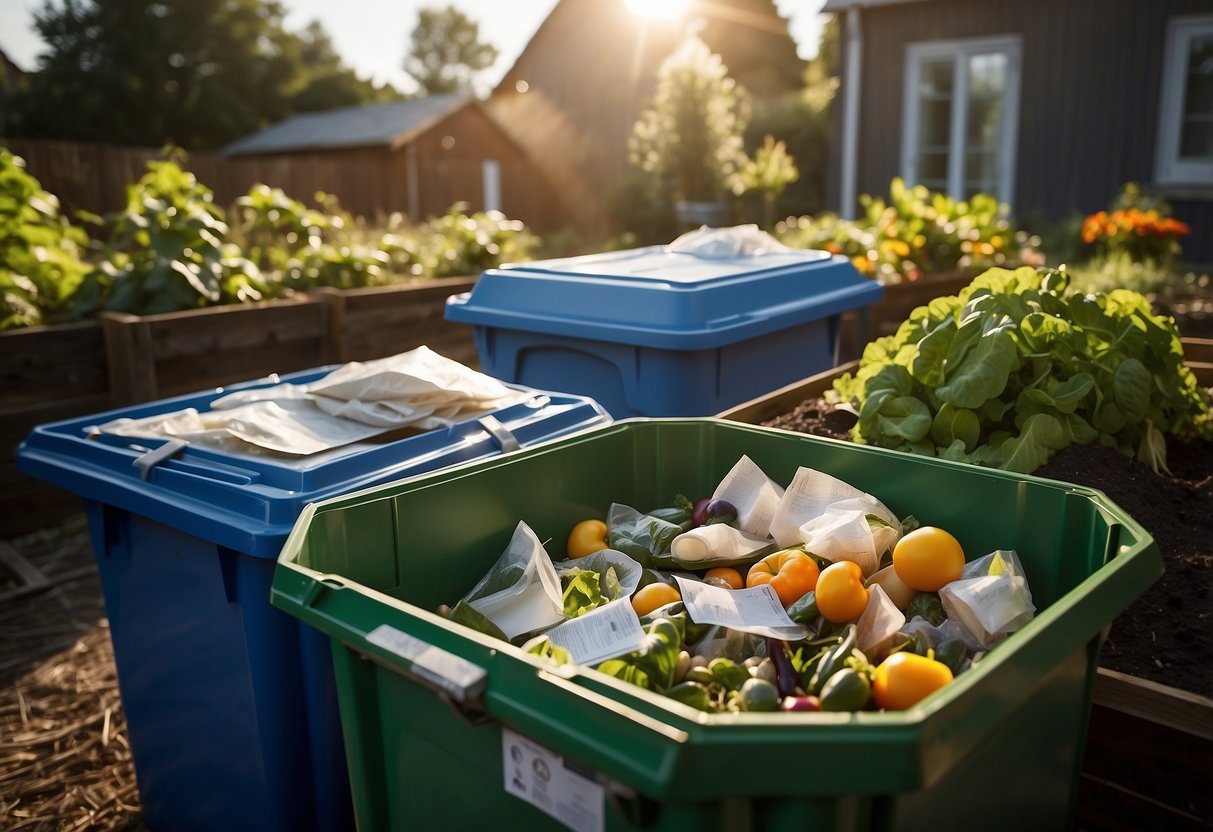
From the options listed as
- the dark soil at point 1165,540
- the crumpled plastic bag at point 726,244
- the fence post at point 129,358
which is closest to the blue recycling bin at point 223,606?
the dark soil at point 1165,540

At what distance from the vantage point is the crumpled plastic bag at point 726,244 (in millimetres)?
3604

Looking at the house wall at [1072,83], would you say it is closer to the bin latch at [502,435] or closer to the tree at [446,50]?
the bin latch at [502,435]

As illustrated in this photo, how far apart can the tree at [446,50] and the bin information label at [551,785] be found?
219ft

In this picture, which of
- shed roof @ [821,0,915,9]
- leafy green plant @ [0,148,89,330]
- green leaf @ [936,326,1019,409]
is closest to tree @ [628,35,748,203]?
shed roof @ [821,0,915,9]

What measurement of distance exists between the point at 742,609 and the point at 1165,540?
3.41 feet

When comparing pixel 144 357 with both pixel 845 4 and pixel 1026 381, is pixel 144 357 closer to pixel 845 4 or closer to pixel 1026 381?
pixel 1026 381

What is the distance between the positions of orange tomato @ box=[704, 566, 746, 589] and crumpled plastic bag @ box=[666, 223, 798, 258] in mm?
2059

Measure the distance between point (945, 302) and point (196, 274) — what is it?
354 cm

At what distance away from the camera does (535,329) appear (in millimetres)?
3062

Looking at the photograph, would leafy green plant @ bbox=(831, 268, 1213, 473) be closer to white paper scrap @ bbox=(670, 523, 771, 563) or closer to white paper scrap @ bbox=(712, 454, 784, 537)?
white paper scrap @ bbox=(712, 454, 784, 537)

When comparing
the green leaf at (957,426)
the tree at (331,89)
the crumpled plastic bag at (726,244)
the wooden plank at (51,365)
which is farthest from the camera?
the tree at (331,89)

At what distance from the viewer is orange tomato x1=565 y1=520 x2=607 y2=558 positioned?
1.82m

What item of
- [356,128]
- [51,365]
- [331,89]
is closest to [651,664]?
[51,365]

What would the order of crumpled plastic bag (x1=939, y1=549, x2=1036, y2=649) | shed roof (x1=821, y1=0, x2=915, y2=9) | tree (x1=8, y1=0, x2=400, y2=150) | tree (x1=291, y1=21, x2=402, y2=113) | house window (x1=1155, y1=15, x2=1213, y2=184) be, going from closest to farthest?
crumpled plastic bag (x1=939, y1=549, x2=1036, y2=649) < house window (x1=1155, y1=15, x2=1213, y2=184) < shed roof (x1=821, y1=0, x2=915, y2=9) < tree (x1=8, y1=0, x2=400, y2=150) < tree (x1=291, y1=21, x2=402, y2=113)
